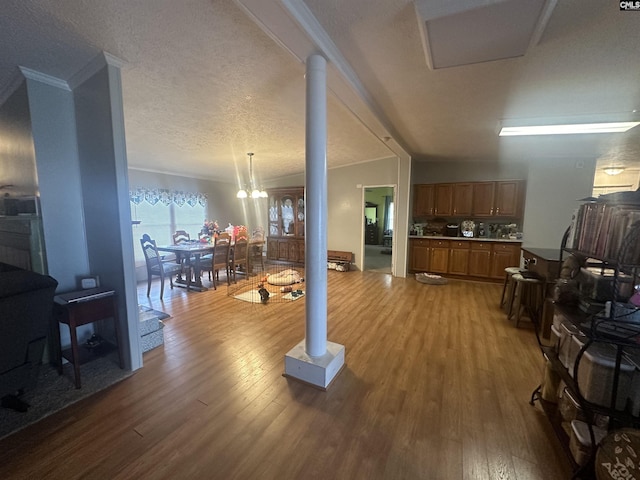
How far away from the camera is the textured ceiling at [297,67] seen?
150cm

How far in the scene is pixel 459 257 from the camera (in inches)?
206

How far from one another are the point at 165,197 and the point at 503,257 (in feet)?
22.9

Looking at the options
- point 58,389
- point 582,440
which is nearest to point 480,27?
point 582,440

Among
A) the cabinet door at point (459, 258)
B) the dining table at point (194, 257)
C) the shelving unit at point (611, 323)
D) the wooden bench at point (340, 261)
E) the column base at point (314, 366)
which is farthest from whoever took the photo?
the wooden bench at point (340, 261)

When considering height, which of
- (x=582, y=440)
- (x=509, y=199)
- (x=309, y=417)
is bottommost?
(x=309, y=417)

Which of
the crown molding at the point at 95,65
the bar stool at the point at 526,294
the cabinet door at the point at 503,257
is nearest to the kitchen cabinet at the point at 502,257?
the cabinet door at the point at 503,257

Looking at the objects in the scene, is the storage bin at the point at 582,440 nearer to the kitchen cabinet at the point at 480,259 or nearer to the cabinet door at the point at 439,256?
the kitchen cabinet at the point at 480,259

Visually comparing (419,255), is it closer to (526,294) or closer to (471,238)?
(471,238)

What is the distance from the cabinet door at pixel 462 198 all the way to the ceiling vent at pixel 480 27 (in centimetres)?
395

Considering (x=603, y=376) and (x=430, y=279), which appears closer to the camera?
(x=603, y=376)

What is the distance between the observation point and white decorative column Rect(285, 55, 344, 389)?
6.23 feet

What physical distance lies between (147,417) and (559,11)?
3.43m

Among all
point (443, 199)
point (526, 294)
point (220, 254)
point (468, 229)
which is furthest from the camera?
point (443, 199)

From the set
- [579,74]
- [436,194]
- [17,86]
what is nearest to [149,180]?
[17,86]
